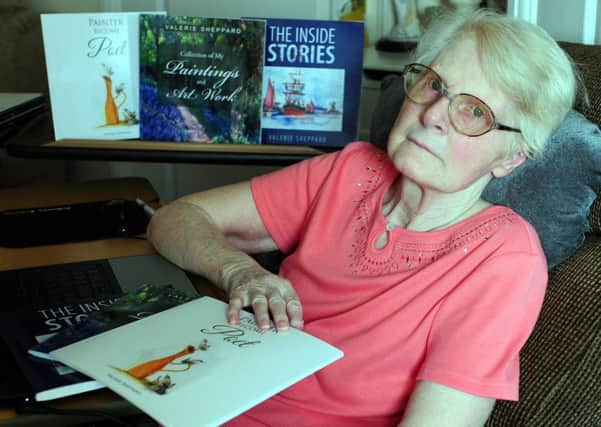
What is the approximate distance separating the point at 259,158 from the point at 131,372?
901mm

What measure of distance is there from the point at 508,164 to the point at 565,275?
212mm

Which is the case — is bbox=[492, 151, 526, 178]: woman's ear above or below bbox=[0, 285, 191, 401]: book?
above

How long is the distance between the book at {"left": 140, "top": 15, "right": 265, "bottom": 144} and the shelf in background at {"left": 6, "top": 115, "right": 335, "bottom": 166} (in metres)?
0.04

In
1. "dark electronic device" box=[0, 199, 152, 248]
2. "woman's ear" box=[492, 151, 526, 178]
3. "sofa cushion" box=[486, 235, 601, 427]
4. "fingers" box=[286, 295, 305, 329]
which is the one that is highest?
"woman's ear" box=[492, 151, 526, 178]

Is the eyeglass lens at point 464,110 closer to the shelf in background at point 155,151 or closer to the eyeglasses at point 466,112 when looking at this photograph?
the eyeglasses at point 466,112

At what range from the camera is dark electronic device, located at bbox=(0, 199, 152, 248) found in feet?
5.42

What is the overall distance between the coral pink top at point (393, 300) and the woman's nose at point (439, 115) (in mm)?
164

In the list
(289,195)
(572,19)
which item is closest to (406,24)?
(572,19)

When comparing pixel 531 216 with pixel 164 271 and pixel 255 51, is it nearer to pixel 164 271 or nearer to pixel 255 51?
pixel 164 271

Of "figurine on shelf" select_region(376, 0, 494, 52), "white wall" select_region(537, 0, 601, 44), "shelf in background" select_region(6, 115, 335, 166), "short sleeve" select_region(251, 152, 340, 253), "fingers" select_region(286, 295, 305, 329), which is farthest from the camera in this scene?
"figurine on shelf" select_region(376, 0, 494, 52)

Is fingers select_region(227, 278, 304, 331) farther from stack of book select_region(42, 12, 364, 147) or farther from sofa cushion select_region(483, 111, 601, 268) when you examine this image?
stack of book select_region(42, 12, 364, 147)

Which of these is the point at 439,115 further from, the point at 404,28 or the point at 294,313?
the point at 404,28

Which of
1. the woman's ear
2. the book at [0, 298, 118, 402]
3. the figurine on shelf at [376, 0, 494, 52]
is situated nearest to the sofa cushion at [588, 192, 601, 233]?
the woman's ear

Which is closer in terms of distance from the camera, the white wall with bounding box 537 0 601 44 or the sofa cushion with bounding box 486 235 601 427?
the sofa cushion with bounding box 486 235 601 427
